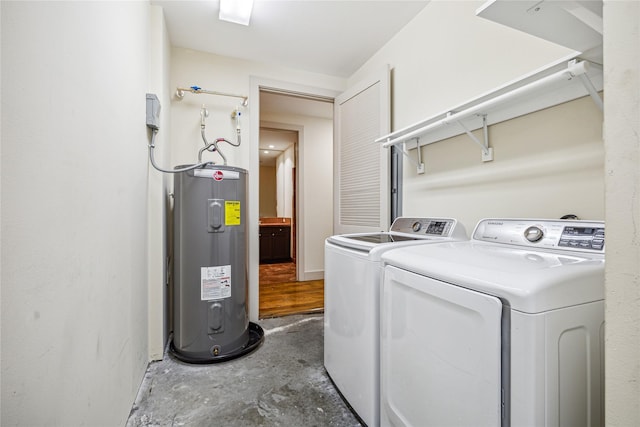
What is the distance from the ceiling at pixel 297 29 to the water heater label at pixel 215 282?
1793 millimetres

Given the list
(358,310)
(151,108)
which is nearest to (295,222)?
(151,108)

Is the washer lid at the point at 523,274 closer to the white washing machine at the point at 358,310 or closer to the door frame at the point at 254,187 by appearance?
the white washing machine at the point at 358,310

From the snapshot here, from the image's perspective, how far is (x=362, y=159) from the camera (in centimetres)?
246

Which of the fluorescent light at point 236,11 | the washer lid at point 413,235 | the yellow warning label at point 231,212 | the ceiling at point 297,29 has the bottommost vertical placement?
the washer lid at point 413,235

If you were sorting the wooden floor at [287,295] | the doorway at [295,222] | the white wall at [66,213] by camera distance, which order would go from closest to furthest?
the white wall at [66,213] < the wooden floor at [287,295] < the doorway at [295,222]

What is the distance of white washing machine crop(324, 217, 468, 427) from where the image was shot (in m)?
1.21

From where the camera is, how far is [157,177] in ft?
6.13

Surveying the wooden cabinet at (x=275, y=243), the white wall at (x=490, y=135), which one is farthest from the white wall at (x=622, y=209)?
the wooden cabinet at (x=275, y=243)

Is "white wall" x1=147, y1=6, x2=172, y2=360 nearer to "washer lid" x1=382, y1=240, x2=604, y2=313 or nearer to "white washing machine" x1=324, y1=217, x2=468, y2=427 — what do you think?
Result: "white washing machine" x1=324, y1=217, x2=468, y2=427

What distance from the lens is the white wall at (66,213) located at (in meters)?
0.59

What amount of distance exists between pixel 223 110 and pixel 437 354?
2.42 metres

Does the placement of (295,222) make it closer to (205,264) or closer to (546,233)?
(205,264)

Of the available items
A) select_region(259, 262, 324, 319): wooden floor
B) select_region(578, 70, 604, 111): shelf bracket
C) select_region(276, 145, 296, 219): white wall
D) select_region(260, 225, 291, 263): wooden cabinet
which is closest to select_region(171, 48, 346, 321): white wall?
select_region(259, 262, 324, 319): wooden floor

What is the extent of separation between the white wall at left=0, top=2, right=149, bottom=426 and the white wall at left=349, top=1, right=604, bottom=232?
1766mm
